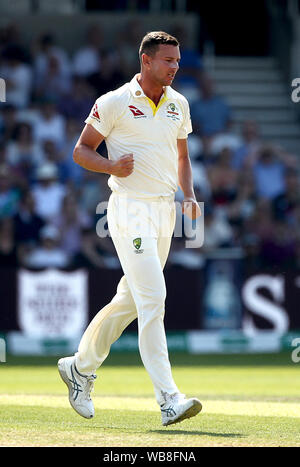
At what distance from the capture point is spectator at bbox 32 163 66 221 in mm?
A: 13267

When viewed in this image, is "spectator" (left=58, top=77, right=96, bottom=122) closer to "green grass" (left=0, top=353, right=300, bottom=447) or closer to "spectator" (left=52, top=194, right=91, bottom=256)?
"spectator" (left=52, top=194, right=91, bottom=256)

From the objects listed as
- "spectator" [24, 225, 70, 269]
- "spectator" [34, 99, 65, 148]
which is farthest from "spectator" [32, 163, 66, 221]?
"spectator" [34, 99, 65, 148]

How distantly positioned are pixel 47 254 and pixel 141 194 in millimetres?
6752

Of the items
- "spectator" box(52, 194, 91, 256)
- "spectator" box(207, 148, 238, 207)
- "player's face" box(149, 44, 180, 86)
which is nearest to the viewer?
"player's face" box(149, 44, 180, 86)

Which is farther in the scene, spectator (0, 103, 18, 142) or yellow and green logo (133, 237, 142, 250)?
spectator (0, 103, 18, 142)

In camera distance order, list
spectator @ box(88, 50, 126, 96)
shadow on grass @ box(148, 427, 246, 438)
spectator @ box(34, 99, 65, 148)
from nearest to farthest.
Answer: shadow on grass @ box(148, 427, 246, 438) < spectator @ box(34, 99, 65, 148) < spectator @ box(88, 50, 126, 96)

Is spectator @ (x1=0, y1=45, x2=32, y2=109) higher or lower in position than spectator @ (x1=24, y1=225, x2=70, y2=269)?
higher

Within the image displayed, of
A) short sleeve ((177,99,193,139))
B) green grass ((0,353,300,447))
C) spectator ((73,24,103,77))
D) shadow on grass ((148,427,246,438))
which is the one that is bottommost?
green grass ((0,353,300,447))

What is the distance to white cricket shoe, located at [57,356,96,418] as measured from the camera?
635 cm

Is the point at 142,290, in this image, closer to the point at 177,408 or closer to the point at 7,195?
the point at 177,408

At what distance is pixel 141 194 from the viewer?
6.25m

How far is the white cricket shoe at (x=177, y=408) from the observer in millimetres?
5828

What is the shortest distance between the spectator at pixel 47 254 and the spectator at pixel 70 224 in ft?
0.53

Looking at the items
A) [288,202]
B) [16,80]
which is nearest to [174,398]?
[288,202]
